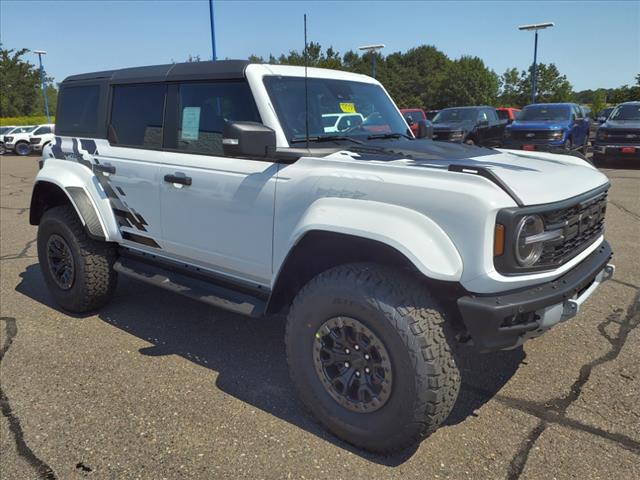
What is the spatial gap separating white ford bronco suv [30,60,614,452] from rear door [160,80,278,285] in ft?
0.04

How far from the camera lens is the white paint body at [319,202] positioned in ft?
7.47

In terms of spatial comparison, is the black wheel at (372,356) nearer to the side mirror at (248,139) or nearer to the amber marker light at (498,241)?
the amber marker light at (498,241)

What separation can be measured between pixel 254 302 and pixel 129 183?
1441 millimetres

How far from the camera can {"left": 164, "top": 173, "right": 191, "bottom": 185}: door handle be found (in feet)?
11.1

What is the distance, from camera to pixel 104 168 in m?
4.04

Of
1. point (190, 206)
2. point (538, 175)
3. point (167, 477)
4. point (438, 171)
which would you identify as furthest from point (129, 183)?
point (538, 175)

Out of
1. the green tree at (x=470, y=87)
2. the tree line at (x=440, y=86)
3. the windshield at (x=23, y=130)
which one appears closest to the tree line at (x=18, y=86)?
the tree line at (x=440, y=86)

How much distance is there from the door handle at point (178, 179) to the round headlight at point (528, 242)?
2.05 m

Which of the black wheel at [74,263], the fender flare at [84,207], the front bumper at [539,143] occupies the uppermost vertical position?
the front bumper at [539,143]

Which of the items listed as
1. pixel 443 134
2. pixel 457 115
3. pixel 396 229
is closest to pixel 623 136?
pixel 443 134

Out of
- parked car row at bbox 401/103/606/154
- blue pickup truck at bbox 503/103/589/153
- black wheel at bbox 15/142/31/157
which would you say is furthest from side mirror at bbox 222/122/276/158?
black wheel at bbox 15/142/31/157

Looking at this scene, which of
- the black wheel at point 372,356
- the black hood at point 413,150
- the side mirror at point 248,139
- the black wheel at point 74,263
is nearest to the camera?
the black wheel at point 372,356

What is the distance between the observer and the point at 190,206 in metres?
3.40

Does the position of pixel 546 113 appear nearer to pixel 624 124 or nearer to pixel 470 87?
pixel 624 124
